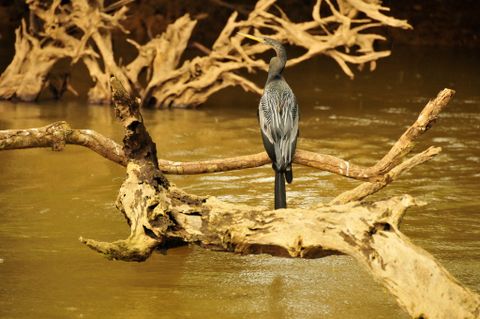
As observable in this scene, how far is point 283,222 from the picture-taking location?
14.1 ft

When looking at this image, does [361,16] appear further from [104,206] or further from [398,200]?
[398,200]

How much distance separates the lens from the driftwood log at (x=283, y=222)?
12.8 ft

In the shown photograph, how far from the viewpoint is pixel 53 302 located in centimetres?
465

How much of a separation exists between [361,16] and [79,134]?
1455 cm

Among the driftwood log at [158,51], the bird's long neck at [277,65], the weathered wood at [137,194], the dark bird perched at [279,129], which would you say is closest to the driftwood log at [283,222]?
the weathered wood at [137,194]

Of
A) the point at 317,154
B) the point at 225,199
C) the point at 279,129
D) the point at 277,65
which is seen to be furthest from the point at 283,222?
the point at 225,199

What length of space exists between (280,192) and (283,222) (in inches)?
26.5

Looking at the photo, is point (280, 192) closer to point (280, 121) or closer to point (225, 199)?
point (280, 121)

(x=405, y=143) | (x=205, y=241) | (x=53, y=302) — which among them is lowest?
(x=53, y=302)

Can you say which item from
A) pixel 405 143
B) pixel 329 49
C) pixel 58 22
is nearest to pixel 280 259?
pixel 405 143

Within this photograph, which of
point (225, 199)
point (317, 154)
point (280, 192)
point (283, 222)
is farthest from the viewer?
point (225, 199)

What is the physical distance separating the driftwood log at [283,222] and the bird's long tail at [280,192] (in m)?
0.35

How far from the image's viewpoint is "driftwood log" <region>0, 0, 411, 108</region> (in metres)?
10.3

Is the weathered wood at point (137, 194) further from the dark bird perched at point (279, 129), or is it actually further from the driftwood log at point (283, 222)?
the dark bird perched at point (279, 129)
